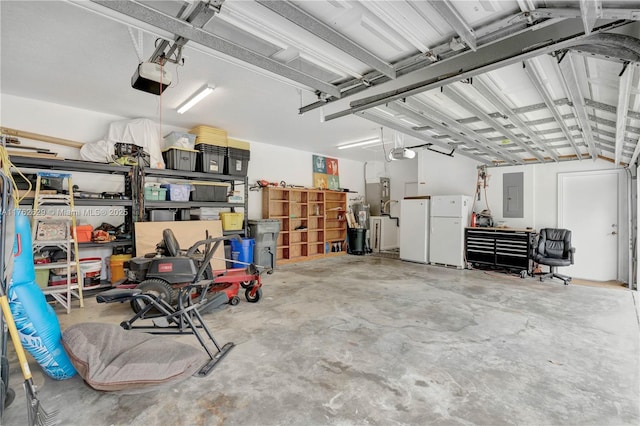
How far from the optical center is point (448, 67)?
251 cm

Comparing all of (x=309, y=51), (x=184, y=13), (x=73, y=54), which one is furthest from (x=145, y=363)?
(x=73, y=54)

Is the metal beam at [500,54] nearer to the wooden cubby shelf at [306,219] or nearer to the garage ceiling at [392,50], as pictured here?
the garage ceiling at [392,50]

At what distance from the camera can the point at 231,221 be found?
5.51 meters

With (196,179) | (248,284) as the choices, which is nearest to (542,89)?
(248,284)

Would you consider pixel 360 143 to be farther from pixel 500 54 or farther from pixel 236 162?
pixel 500 54

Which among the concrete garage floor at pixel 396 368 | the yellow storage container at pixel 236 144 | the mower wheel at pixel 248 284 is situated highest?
the yellow storage container at pixel 236 144

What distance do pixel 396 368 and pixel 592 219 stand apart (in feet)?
20.6

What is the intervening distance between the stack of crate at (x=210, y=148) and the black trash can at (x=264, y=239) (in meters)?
1.35

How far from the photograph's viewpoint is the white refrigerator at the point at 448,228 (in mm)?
6418

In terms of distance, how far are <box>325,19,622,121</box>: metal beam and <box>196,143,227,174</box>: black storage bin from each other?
349cm

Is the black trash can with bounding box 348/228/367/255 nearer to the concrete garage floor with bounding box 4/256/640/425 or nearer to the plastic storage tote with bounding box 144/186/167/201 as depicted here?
the concrete garage floor with bounding box 4/256/640/425

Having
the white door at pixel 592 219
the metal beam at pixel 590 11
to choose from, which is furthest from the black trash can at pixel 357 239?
the metal beam at pixel 590 11

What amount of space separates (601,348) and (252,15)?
13.7ft

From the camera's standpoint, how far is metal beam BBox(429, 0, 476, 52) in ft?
5.27
